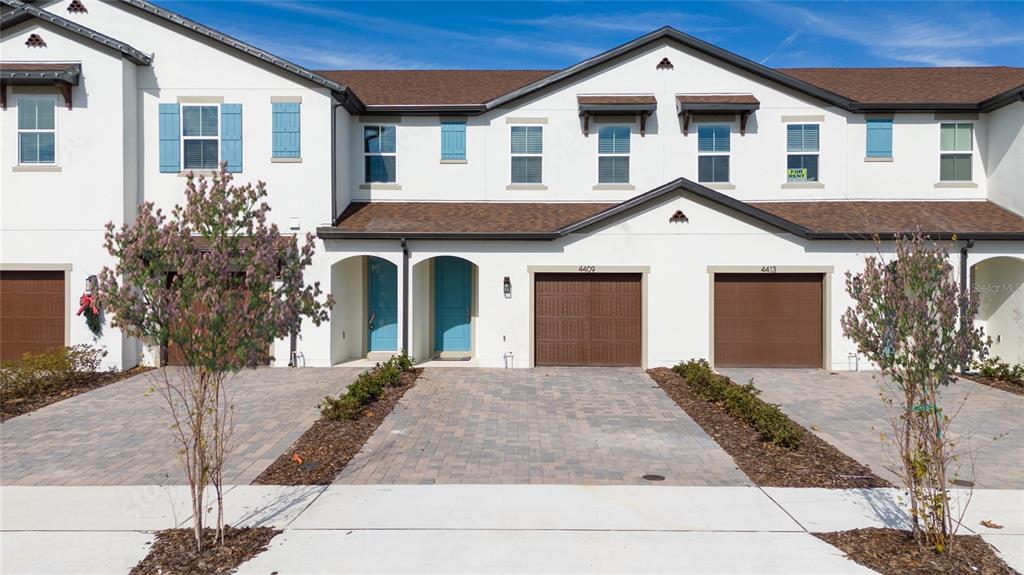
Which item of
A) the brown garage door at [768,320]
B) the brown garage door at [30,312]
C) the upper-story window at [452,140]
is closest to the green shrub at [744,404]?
the brown garage door at [768,320]

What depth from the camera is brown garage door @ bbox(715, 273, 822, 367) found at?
1614cm

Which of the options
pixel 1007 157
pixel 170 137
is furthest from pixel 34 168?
pixel 1007 157

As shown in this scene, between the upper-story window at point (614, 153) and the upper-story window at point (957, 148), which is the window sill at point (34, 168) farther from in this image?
the upper-story window at point (957, 148)

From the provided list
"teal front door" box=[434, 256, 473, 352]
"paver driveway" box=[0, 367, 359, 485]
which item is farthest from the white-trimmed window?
"teal front door" box=[434, 256, 473, 352]

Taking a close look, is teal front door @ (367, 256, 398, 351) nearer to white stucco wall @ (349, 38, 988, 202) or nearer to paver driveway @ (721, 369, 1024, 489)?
white stucco wall @ (349, 38, 988, 202)

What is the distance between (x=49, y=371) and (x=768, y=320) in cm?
1570

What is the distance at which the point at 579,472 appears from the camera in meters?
8.04

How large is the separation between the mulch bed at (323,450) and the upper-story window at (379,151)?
822cm

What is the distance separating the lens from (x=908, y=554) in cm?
561

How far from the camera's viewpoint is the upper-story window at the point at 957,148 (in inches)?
690

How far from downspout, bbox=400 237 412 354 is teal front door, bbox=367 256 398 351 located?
5.33 feet

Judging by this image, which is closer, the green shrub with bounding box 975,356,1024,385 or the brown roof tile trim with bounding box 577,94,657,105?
the green shrub with bounding box 975,356,1024,385

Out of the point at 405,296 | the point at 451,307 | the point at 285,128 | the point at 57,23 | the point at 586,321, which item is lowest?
the point at 586,321

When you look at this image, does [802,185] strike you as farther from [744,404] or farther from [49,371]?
[49,371]
